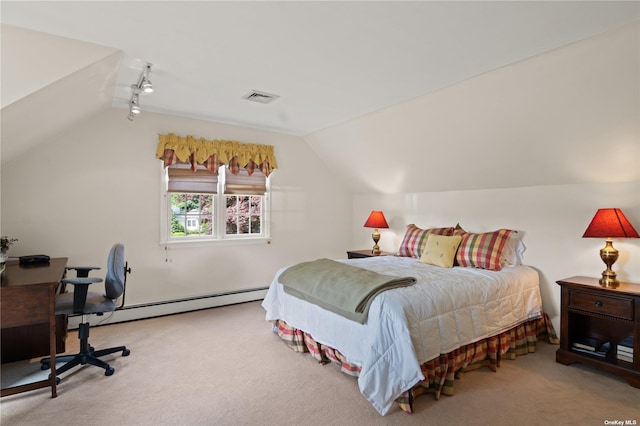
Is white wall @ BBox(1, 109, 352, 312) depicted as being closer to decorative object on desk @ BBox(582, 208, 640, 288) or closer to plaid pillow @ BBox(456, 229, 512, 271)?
plaid pillow @ BBox(456, 229, 512, 271)

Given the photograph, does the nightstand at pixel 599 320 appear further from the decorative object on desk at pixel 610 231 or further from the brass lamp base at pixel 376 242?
the brass lamp base at pixel 376 242

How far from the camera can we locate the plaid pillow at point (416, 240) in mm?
4168

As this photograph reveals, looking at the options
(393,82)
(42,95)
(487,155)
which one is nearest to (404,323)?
(393,82)

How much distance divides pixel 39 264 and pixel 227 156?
2.28 meters

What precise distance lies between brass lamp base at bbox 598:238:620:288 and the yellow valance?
3792 millimetres

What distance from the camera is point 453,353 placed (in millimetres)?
2555

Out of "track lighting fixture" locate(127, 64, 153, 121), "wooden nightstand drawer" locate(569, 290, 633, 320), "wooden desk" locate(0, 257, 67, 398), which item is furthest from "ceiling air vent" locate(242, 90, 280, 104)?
"wooden nightstand drawer" locate(569, 290, 633, 320)

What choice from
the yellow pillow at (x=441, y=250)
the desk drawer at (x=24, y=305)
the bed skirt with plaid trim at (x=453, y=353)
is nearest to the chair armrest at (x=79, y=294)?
the desk drawer at (x=24, y=305)

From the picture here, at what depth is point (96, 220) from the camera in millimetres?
3766

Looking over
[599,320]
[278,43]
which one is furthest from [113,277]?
[599,320]

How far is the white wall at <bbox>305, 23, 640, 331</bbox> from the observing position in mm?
2510

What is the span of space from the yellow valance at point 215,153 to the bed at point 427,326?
74.5 inches

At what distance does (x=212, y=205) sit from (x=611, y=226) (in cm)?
418

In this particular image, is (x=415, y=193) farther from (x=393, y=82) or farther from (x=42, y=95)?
(x=42, y=95)
